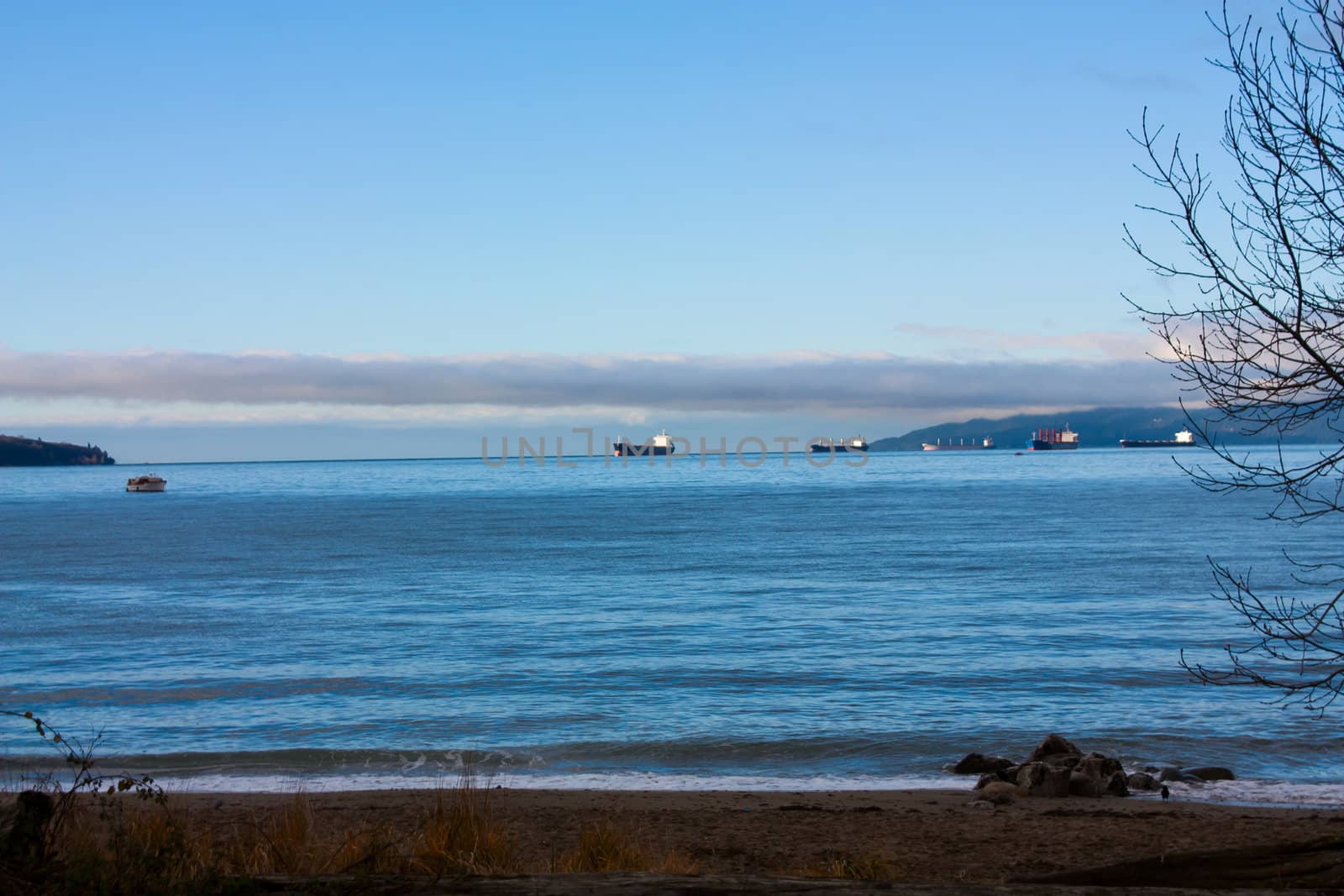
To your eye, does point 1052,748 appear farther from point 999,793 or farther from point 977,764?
point 999,793

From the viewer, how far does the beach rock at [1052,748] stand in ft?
45.1

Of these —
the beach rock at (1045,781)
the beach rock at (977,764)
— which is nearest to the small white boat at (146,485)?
the beach rock at (977,764)

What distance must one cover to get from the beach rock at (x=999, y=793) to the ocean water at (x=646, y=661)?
2.91ft

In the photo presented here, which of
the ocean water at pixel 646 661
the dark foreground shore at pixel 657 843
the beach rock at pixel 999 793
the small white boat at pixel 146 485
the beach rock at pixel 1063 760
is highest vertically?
the dark foreground shore at pixel 657 843

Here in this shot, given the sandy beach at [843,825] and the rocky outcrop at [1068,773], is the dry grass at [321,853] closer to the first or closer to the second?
the sandy beach at [843,825]

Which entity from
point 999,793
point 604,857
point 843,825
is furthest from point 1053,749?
point 604,857

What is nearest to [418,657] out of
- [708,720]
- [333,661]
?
[333,661]

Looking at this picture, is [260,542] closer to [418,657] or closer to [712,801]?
[418,657]

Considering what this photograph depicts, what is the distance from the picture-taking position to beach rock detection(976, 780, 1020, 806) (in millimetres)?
12135

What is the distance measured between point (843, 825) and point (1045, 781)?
300 cm

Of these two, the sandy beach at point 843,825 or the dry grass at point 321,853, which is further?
the sandy beach at point 843,825

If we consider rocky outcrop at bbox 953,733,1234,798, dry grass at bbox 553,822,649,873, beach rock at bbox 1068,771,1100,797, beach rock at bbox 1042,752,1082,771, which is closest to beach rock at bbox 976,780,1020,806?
rocky outcrop at bbox 953,733,1234,798

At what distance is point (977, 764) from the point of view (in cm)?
1391

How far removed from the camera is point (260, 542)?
194ft
